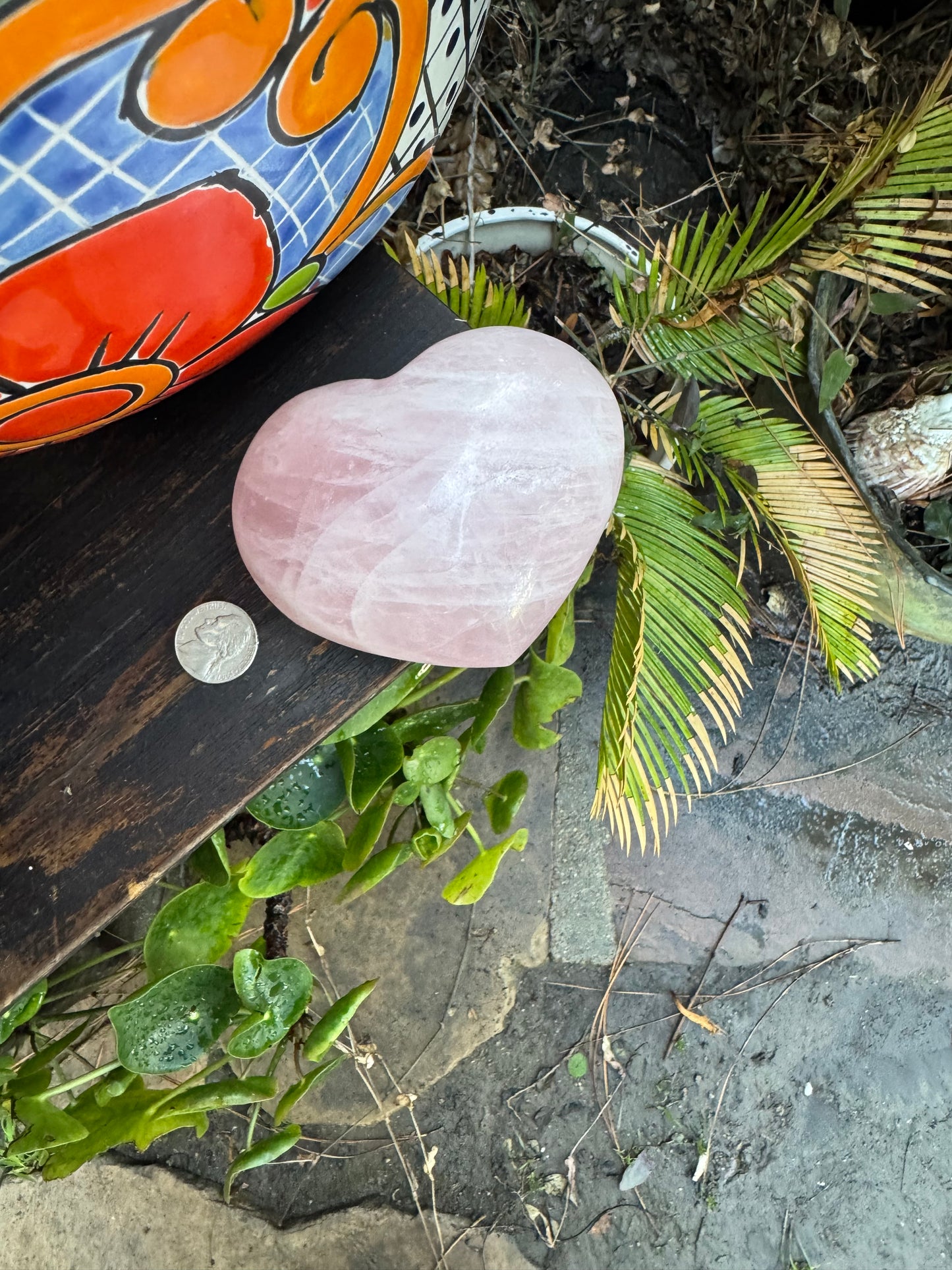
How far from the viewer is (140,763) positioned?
2.64 ft

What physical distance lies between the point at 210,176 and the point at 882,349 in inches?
46.9

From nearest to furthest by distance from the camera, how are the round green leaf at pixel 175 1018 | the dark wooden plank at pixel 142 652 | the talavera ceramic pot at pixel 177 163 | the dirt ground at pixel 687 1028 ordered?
1. the talavera ceramic pot at pixel 177 163
2. the dark wooden plank at pixel 142 652
3. the round green leaf at pixel 175 1018
4. the dirt ground at pixel 687 1028

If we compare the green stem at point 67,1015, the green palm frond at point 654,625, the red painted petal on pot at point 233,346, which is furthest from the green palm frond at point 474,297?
the green stem at point 67,1015

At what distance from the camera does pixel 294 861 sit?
0.99 meters

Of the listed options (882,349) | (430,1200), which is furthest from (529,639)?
(430,1200)

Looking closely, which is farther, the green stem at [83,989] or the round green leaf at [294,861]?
the green stem at [83,989]

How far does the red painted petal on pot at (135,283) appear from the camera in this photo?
18.7 inches

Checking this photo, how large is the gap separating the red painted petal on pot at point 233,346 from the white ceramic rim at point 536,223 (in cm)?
59

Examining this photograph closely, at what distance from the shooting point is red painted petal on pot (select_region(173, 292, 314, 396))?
64 cm

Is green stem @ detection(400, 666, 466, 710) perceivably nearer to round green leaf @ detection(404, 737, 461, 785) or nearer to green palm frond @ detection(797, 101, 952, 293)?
round green leaf @ detection(404, 737, 461, 785)

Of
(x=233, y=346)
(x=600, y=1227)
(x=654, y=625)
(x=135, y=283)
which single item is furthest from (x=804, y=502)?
(x=600, y=1227)

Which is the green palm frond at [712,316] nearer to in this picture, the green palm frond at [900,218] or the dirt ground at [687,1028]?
the green palm frond at [900,218]

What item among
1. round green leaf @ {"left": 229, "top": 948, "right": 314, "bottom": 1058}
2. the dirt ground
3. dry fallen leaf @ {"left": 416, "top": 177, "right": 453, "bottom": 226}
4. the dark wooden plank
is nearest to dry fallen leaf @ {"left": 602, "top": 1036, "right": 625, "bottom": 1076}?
the dirt ground

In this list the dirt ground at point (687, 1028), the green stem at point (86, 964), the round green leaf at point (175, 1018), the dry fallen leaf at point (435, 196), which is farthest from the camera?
the dirt ground at point (687, 1028)
